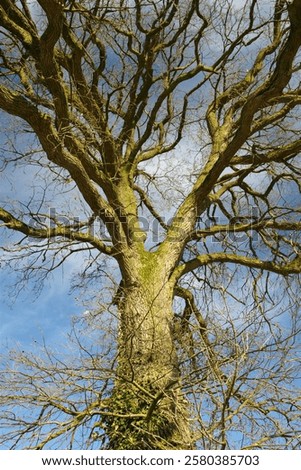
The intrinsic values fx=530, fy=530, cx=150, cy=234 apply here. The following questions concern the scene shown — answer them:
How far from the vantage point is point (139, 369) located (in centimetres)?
541

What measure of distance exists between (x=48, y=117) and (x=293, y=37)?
8.94 ft

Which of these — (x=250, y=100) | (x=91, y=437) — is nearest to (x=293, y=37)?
(x=250, y=100)

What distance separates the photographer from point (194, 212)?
7.10 m

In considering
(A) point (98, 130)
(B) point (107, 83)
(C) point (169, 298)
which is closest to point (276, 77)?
(A) point (98, 130)

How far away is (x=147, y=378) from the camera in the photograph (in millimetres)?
5383

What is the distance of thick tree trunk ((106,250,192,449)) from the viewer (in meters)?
4.23

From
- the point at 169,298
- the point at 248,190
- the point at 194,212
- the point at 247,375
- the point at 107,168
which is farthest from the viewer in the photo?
the point at 248,190

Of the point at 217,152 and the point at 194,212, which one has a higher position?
the point at 217,152

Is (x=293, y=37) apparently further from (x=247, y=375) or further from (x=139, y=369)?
(x=139, y=369)

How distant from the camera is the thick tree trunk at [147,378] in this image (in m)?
4.23

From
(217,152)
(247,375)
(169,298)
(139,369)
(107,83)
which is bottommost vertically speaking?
(247,375)

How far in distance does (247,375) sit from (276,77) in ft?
10.2

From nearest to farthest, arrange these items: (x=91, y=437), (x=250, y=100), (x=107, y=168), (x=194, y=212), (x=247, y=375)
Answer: (x=247, y=375) → (x=91, y=437) → (x=250, y=100) → (x=194, y=212) → (x=107, y=168)

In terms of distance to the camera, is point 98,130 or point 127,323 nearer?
point 127,323
